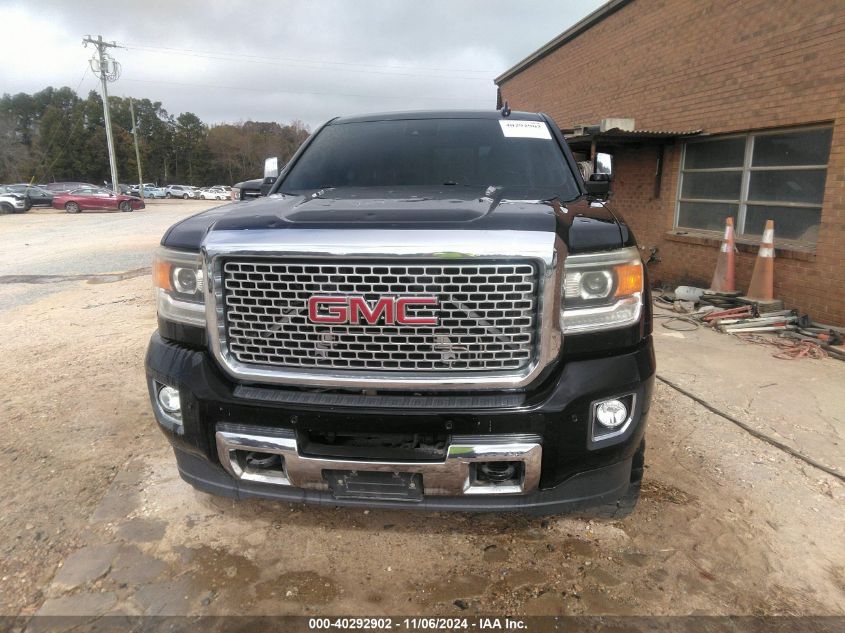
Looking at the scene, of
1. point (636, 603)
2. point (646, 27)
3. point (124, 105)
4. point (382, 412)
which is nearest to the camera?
point (382, 412)

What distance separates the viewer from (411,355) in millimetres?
2051

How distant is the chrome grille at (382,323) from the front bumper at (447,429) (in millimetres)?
131

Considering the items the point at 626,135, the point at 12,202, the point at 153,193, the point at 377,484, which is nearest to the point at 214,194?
the point at 153,193

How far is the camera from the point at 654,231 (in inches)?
383

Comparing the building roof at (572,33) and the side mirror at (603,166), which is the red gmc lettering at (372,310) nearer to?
the side mirror at (603,166)

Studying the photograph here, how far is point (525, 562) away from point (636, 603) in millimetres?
453

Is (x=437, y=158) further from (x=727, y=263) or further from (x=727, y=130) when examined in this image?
(x=727, y=130)

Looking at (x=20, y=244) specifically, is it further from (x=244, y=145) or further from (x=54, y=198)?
(x=244, y=145)

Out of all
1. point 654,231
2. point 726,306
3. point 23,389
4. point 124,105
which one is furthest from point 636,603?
point 124,105

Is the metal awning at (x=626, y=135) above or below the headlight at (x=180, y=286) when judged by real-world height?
above

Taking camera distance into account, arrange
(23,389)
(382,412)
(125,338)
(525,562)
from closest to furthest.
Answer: (382,412) < (525,562) < (23,389) < (125,338)

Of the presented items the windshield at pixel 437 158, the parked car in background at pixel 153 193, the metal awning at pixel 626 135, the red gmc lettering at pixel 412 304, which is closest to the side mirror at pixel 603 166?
the windshield at pixel 437 158

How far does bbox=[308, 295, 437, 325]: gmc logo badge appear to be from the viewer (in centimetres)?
197

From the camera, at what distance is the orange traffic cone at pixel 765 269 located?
680 cm
